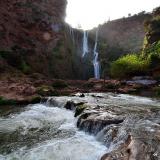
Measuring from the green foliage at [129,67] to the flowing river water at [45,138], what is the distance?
27219 millimetres

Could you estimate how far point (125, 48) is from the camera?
84562 millimetres

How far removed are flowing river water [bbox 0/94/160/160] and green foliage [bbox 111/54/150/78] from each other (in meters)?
27.2

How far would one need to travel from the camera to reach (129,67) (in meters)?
48.7

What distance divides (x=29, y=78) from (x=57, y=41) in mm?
18584

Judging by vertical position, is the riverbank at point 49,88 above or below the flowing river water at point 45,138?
above

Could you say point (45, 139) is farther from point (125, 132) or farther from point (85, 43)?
point (85, 43)

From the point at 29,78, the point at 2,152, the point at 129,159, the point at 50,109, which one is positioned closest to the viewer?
the point at 129,159

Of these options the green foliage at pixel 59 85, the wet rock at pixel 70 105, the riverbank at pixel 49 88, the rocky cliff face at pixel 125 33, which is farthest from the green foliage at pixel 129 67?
the rocky cliff face at pixel 125 33

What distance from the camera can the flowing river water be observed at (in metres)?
12.7

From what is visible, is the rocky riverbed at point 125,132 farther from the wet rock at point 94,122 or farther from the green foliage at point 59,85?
the green foliage at point 59,85

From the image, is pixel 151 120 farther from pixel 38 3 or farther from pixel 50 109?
pixel 38 3

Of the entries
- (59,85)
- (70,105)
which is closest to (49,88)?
(59,85)

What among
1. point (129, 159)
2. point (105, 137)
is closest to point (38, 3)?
point (105, 137)

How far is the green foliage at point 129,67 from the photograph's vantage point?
48034 mm
